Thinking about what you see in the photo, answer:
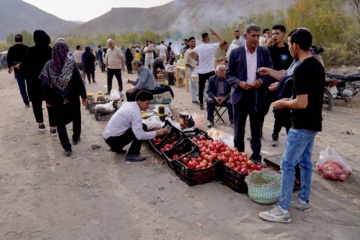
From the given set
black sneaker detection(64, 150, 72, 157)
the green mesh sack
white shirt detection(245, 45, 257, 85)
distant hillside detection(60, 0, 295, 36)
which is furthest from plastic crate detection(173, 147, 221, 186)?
distant hillside detection(60, 0, 295, 36)

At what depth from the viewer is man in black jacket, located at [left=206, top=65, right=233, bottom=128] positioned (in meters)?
6.40

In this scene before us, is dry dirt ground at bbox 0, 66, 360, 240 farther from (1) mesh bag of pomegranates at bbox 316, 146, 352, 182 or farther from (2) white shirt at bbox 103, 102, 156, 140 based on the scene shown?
(2) white shirt at bbox 103, 102, 156, 140

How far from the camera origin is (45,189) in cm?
390

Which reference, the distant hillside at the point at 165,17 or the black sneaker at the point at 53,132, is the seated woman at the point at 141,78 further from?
the distant hillside at the point at 165,17

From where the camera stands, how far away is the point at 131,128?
15.4ft

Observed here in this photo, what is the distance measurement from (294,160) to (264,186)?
2.11ft

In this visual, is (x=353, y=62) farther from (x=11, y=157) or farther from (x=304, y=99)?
(x=11, y=157)

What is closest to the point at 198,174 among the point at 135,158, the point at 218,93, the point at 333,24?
the point at 135,158

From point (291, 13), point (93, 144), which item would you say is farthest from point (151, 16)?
point (93, 144)

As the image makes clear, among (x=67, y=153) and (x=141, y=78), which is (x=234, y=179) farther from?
(x=141, y=78)

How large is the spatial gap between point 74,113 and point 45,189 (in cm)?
170

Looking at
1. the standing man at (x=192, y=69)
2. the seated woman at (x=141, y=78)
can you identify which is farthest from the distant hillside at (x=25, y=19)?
the seated woman at (x=141, y=78)

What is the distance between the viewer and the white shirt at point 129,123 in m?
4.47

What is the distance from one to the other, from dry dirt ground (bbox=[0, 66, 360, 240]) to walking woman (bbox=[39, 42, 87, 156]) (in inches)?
29.6
